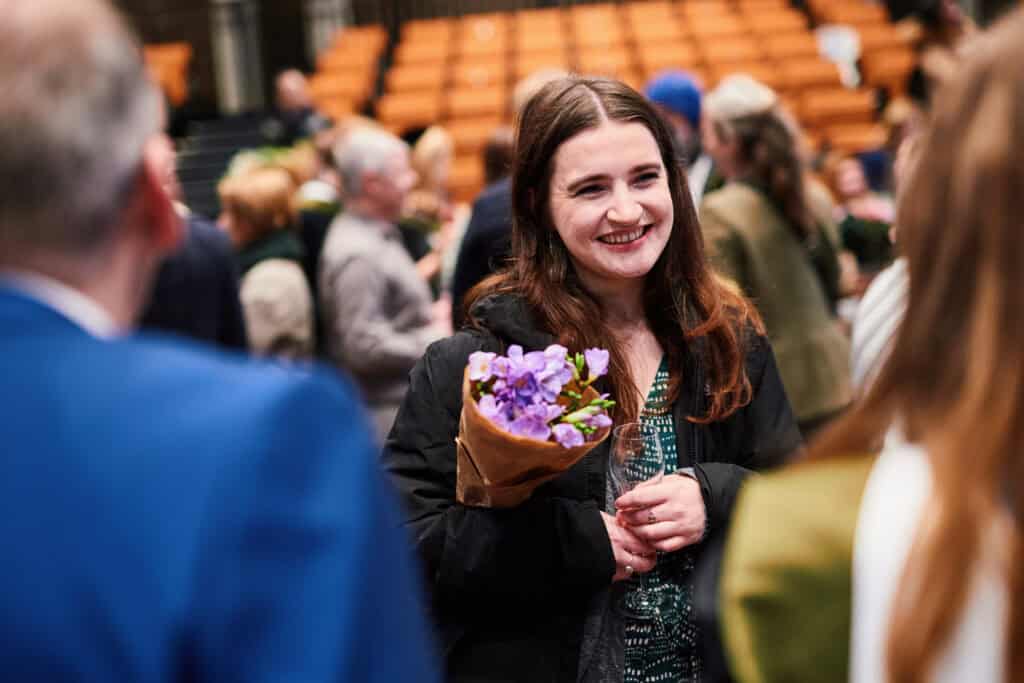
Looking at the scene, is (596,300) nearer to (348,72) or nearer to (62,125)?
(62,125)

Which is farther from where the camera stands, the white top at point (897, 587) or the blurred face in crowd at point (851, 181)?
the blurred face in crowd at point (851, 181)

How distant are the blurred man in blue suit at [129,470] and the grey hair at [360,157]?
11.7 ft

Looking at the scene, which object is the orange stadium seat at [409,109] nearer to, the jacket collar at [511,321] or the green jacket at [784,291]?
the green jacket at [784,291]

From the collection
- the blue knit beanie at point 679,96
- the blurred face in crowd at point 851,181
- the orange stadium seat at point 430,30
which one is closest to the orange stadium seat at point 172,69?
the orange stadium seat at point 430,30

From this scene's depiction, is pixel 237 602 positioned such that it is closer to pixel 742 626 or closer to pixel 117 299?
pixel 117 299

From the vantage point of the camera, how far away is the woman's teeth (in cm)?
202

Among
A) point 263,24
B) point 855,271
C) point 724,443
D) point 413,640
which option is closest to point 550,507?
point 724,443

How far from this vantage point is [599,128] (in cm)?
202

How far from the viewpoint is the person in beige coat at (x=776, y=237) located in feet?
11.9

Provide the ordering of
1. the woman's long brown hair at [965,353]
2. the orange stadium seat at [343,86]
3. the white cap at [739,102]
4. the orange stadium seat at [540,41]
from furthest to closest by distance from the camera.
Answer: the orange stadium seat at [540,41] → the orange stadium seat at [343,86] → the white cap at [739,102] → the woman's long brown hair at [965,353]

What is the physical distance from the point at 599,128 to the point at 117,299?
4.09 feet

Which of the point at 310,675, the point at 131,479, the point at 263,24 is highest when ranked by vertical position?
the point at 131,479

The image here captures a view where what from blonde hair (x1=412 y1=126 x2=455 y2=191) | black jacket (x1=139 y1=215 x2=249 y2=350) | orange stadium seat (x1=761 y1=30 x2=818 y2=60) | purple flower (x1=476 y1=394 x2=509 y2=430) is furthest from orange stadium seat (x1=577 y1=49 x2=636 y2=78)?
purple flower (x1=476 y1=394 x2=509 y2=430)

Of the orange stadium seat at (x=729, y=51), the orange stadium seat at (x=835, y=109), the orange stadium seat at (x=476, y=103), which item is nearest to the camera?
the orange stadium seat at (x=835, y=109)
